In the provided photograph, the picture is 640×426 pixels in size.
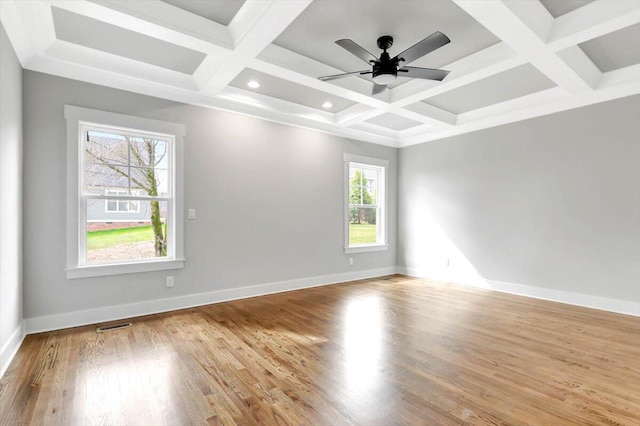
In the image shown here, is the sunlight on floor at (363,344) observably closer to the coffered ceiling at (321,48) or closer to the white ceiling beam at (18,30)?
the coffered ceiling at (321,48)

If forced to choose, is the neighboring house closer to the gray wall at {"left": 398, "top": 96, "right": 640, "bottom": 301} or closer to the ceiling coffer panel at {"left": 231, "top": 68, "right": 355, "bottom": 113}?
the ceiling coffer panel at {"left": 231, "top": 68, "right": 355, "bottom": 113}

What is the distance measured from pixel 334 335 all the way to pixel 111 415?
182cm

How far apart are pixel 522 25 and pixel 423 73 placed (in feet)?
2.82

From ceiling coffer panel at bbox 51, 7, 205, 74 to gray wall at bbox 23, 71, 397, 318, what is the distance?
500 mm

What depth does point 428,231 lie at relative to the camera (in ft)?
19.4

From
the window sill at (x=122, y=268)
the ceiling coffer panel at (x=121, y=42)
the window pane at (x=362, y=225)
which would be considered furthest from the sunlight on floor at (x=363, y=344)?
the ceiling coffer panel at (x=121, y=42)

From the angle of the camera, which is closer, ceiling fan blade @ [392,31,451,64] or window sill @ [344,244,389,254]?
ceiling fan blade @ [392,31,451,64]

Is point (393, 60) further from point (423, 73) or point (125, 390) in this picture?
point (125, 390)

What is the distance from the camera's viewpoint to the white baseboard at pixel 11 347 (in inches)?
89.7

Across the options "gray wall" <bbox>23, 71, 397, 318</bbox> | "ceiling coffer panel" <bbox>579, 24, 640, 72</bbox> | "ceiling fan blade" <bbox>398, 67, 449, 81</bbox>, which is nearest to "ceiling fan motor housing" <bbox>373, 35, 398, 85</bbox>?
"ceiling fan blade" <bbox>398, 67, 449, 81</bbox>

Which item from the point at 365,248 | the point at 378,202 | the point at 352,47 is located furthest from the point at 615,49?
the point at 365,248

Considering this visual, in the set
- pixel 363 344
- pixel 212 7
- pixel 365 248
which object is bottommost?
pixel 363 344

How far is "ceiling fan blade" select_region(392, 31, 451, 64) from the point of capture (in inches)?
95.6

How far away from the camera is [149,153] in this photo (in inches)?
149
